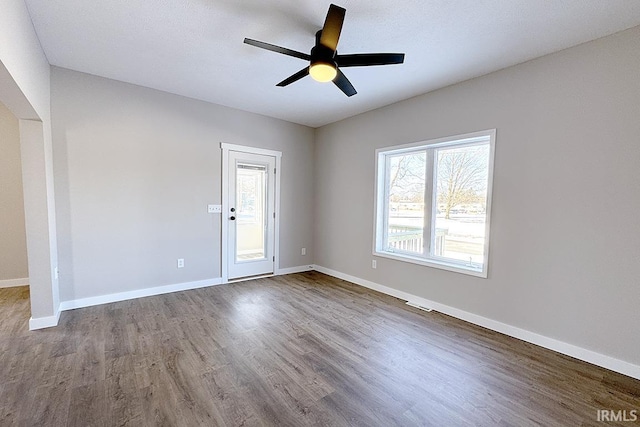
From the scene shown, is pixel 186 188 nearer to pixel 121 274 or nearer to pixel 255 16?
pixel 121 274

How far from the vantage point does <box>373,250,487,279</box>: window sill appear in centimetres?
307

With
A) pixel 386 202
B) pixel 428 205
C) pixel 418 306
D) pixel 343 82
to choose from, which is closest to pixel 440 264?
pixel 418 306

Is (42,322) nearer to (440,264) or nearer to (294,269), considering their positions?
(294,269)

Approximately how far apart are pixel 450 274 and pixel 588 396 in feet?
4.99

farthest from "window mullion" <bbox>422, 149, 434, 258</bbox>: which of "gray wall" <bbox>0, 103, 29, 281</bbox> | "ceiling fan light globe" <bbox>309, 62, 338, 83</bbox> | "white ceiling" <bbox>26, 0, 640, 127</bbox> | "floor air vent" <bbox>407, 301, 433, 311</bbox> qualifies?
"gray wall" <bbox>0, 103, 29, 281</bbox>

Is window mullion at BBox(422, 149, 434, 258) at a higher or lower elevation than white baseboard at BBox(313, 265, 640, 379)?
higher

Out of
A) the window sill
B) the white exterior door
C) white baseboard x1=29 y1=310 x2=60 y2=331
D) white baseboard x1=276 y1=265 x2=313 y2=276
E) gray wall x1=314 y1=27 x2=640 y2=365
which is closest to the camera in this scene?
gray wall x1=314 y1=27 x2=640 y2=365

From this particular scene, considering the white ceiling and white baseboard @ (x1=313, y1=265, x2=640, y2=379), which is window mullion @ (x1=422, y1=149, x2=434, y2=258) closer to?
white baseboard @ (x1=313, y1=265, x2=640, y2=379)

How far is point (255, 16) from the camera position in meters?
2.18

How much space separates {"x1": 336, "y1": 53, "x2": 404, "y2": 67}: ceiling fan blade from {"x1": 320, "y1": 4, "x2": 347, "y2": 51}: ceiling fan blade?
184mm

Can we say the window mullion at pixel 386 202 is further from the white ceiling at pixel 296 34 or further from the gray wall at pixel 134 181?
the gray wall at pixel 134 181

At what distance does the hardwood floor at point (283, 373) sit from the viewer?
1.72 meters

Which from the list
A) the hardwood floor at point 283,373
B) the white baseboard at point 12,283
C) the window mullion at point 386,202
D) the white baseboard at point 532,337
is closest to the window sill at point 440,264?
the window mullion at point 386,202

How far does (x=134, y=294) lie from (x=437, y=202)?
417cm
